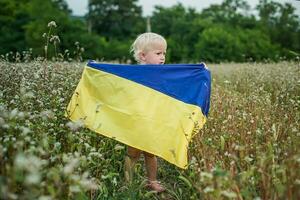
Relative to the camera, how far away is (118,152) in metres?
5.58

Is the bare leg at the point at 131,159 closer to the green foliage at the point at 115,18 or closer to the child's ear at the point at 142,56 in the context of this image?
the child's ear at the point at 142,56

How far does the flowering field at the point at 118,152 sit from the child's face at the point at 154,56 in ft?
2.94

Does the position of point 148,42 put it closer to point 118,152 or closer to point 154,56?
point 154,56

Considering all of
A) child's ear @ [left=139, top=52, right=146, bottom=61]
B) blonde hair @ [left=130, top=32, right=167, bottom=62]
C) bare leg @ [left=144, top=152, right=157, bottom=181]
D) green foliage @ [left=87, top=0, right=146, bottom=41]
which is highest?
blonde hair @ [left=130, top=32, right=167, bottom=62]

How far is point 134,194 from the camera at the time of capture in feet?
15.1

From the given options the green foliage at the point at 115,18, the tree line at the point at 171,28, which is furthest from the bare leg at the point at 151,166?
the green foliage at the point at 115,18

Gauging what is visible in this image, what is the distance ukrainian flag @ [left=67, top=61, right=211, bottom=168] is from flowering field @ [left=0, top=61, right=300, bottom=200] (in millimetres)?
169

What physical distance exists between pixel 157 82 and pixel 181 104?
33 centimetres

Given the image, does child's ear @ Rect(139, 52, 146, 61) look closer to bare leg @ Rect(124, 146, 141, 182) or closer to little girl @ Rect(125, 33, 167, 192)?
little girl @ Rect(125, 33, 167, 192)

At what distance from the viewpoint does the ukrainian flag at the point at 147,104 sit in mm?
4758

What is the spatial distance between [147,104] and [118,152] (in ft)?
3.06

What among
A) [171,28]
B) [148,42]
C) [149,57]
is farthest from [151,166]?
[171,28]

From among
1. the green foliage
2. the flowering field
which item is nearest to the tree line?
the green foliage

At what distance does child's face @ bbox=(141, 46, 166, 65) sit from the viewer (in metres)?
5.07
